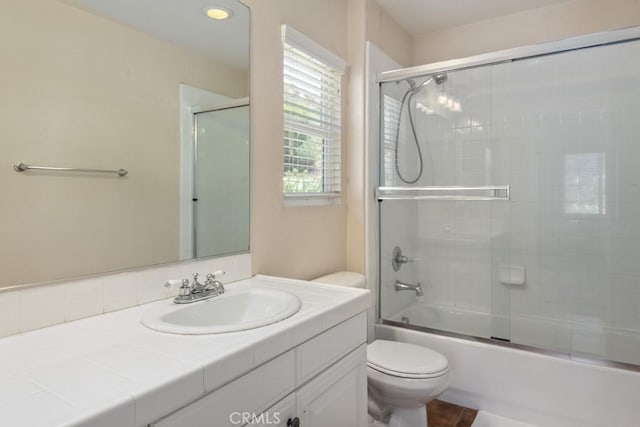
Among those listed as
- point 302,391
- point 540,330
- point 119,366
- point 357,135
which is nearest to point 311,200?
point 357,135

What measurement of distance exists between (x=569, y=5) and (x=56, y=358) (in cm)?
333

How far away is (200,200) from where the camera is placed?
153 centimetres

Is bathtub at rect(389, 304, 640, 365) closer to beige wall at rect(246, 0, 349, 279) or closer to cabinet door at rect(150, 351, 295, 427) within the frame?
beige wall at rect(246, 0, 349, 279)

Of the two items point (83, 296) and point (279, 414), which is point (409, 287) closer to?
point (279, 414)

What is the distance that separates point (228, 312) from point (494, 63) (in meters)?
2.10

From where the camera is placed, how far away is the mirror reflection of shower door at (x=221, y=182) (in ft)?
4.98

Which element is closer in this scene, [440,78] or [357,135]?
[357,135]

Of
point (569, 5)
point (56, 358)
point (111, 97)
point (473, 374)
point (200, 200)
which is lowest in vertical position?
point (473, 374)

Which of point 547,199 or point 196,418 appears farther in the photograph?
point 547,199

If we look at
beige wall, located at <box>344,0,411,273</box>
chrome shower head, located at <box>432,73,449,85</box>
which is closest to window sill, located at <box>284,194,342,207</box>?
beige wall, located at <box>344,0,411,273</box>

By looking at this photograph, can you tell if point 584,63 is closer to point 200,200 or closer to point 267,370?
point 200,200

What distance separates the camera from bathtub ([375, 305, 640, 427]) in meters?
1.85

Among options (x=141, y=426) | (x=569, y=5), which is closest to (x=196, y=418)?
(x=141, y=426)

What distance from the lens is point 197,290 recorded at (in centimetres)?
135
